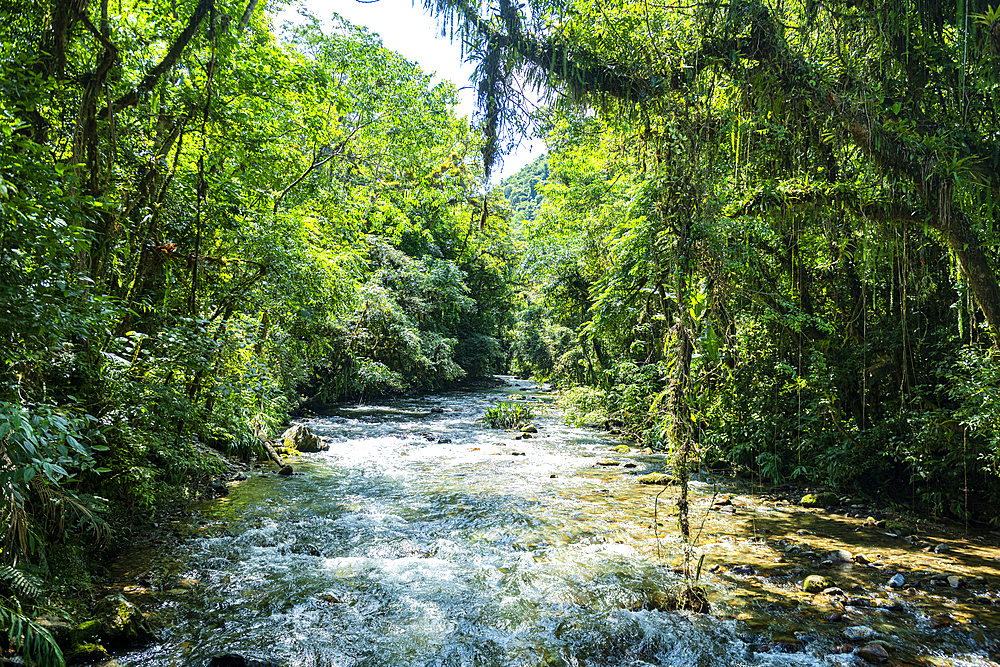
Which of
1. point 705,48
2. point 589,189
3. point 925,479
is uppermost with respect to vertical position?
point 589,189

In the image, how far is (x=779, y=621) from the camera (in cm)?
465

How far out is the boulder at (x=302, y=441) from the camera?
12.0 meters

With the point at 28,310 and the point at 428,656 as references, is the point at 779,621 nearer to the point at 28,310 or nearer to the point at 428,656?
the point at 428,656

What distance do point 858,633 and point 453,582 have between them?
364 centimetres

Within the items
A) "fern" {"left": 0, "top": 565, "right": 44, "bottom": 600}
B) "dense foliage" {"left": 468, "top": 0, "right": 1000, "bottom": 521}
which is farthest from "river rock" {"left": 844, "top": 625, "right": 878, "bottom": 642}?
"fern" {"left": 0, "top": 565, "right": 44, "bottom": 600}

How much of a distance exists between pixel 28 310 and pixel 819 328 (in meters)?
9.39

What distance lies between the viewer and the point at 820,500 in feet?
26.6

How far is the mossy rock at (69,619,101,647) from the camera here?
3.76 metres

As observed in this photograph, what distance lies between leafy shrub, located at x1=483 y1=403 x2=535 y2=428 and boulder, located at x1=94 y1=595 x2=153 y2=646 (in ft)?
41.1

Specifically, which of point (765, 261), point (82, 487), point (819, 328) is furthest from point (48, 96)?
point (819, 328)

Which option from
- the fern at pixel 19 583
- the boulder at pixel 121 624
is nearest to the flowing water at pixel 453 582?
the boulder at pixel 121 624


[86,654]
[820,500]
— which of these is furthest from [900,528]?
[86,654]

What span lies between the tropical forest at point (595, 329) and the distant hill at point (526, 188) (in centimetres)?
546

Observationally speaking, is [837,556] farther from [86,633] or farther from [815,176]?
[86,633]
